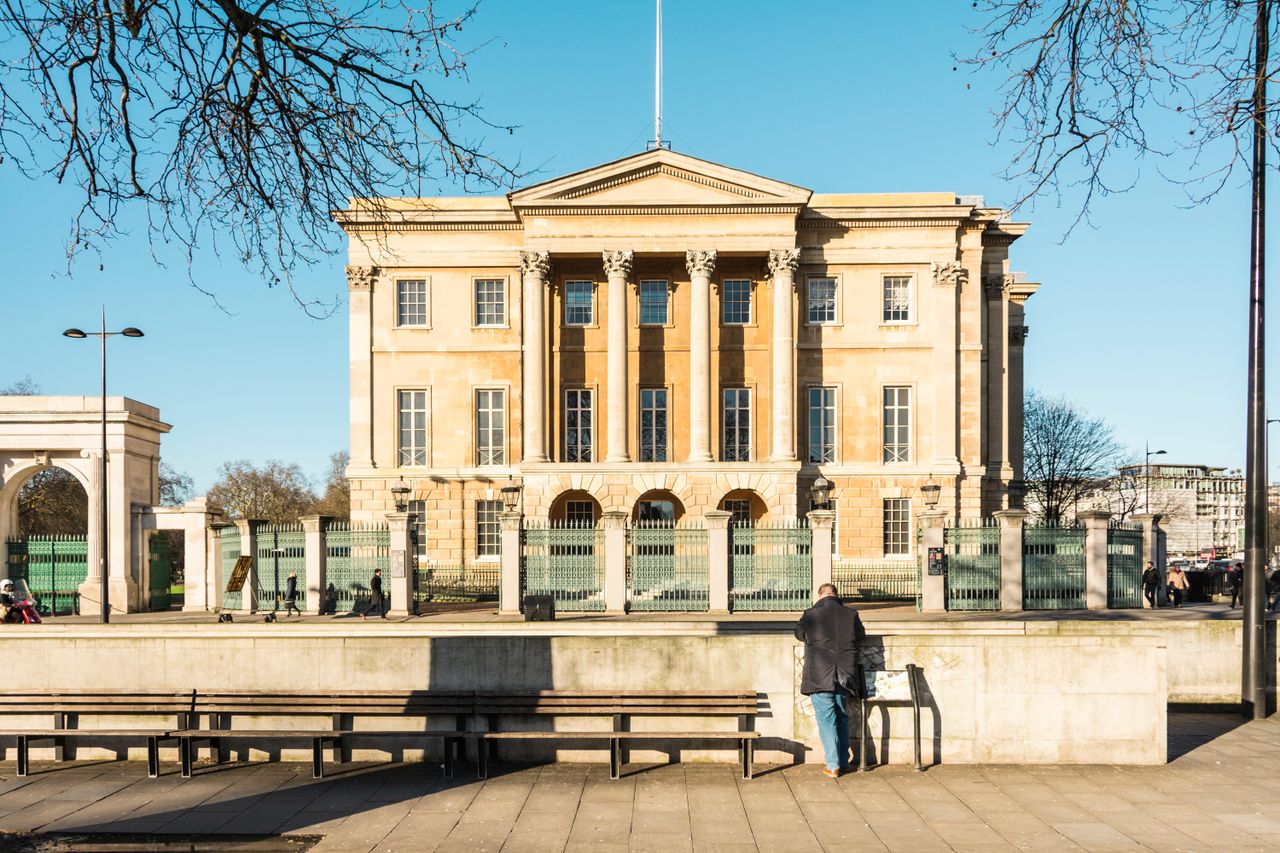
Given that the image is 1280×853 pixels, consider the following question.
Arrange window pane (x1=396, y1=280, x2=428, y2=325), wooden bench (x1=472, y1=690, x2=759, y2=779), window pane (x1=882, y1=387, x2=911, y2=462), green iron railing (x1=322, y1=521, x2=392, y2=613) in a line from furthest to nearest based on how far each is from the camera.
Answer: window pane (x1=396, y1=280, x2=428, y2=325), window pane (x1=882, y1=387, x2=911, y2=462), green iron railing (x1=322, y1=521, x2=392, y2=613), wooden bench (x1=472, y1=690, x2=759, y2=779)

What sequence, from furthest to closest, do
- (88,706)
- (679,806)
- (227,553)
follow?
1. (227,553)
2. (88,706)
3. (679,806)

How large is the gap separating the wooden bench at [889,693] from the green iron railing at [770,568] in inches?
713

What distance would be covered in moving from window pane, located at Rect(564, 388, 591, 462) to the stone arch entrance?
16151 millimetres

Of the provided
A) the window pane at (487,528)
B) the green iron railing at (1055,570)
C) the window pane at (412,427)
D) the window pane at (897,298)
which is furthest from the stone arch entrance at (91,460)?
the window pane at (897,298)

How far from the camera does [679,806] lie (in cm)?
934

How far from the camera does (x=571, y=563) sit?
2898 centimetres

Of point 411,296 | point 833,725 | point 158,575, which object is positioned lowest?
point 158,575

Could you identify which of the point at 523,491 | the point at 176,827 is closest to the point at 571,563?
the point at 523,491

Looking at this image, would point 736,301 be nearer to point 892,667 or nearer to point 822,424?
point 822,424

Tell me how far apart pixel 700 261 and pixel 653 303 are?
11.1ft

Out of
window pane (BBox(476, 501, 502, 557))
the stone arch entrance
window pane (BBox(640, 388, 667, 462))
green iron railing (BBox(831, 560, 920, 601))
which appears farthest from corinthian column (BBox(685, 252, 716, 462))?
the stone arch entrance

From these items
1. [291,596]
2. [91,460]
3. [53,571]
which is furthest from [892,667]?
[53,571]

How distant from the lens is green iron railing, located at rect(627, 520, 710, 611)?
28562 mm

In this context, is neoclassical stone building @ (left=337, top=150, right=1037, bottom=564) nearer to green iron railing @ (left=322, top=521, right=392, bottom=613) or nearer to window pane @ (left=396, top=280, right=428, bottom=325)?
window pane @ (left=396, top=280, right=428, bottom=325)
